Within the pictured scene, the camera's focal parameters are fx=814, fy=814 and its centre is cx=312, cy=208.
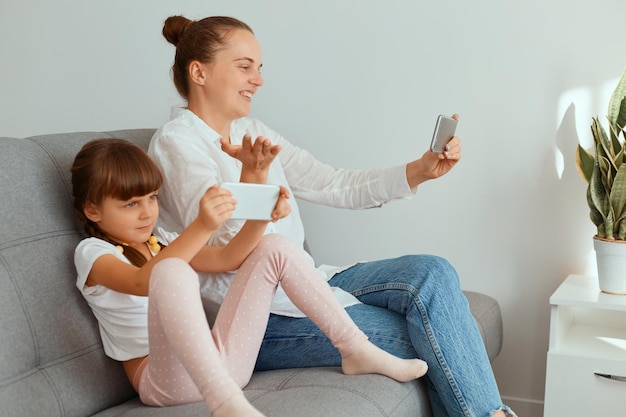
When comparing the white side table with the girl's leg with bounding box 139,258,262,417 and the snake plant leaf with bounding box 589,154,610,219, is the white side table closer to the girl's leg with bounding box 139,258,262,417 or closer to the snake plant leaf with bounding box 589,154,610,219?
the snake plant leaf with bounding box 589,154,610,219

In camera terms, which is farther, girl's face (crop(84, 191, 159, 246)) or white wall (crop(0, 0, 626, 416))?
white wall (crop(0, 0, 626, 416))

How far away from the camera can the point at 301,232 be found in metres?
2.19

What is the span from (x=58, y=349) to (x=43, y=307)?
3.7 inches

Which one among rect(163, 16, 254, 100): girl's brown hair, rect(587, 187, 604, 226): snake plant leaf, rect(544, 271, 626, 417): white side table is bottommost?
rect(544, 271, 626, 417): white side table

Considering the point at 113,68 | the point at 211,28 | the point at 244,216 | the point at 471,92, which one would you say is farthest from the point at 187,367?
the point at 113,68

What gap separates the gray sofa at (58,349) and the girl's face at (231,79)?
0.41 meters

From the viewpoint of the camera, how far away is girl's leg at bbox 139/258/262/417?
1389 mm

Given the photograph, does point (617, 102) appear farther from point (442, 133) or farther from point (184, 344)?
point (184, 344)

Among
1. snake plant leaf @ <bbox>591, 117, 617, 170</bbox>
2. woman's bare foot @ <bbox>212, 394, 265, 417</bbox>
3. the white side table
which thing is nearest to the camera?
woman's bare foot @ <bbox>212, 394, 265, 417</bbox>

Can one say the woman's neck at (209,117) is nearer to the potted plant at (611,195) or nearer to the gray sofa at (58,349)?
the gray sofa at (58,349)

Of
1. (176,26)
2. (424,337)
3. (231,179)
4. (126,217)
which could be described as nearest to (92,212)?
(126,217)

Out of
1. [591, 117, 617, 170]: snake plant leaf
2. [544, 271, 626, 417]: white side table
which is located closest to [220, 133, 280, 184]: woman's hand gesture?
[544, 271, 626, 417]: white side table

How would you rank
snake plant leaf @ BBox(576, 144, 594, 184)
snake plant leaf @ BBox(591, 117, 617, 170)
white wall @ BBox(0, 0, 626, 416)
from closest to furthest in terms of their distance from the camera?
snake plant leaf @ BBox(591, 117, 617, 170) < snake plant leaf @ BBox(576, 144, 594, 184) < white wall @ BBox(0, 0, 626, 416)

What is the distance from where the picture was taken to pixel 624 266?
2287 mm
